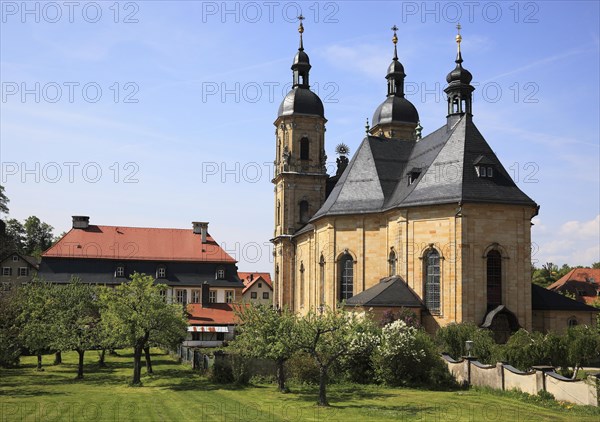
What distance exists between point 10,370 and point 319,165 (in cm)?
3606

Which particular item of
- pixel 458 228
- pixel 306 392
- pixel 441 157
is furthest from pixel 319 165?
pixel 306 392

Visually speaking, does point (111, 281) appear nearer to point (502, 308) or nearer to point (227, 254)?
point (227, 254)

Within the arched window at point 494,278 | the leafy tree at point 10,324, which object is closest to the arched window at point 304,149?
the arched window at point 494,278

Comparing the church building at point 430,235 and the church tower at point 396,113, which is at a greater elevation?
the church tower at point 396,113

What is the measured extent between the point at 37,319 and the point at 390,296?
23285mm

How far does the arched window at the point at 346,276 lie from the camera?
51.1 m

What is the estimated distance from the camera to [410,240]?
45.5 m

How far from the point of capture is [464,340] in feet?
127

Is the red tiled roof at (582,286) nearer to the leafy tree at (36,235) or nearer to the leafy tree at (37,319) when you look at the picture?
the leafy tree at (37,319)

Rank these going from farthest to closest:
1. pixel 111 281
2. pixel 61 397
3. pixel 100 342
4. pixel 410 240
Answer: pixel 111 281, pixel 410 240, pixel 100 342, pixel 61 397

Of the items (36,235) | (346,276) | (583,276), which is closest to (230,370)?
(346,276)

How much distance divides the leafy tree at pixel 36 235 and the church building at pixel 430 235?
65225mm

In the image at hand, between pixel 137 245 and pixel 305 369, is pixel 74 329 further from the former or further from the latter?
pixel 137 245

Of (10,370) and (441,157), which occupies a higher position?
(441,157)
